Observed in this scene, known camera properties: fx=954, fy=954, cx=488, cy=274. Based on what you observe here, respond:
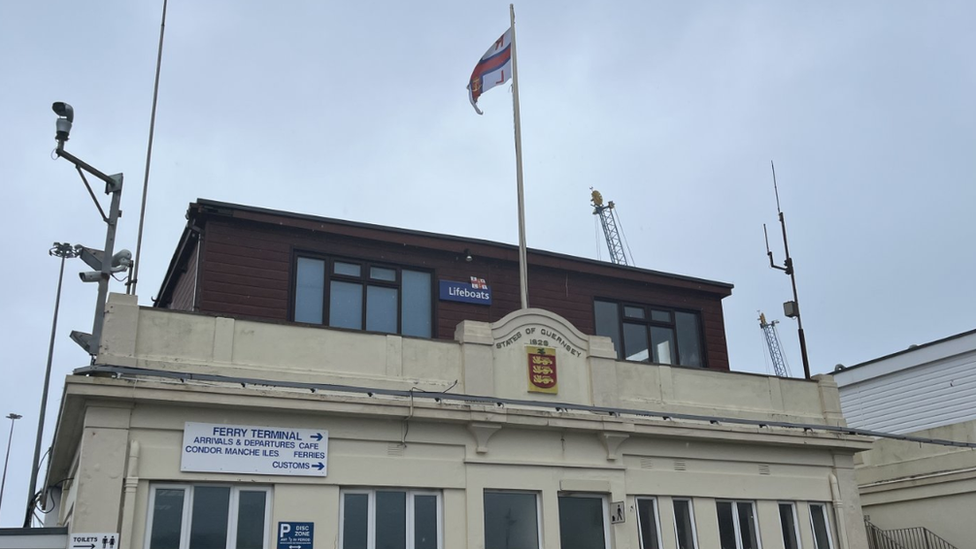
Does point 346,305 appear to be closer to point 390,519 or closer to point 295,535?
point 390,519

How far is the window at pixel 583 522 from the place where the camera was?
16031 mm

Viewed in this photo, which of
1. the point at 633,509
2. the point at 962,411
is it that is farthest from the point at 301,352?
the point at 962,411

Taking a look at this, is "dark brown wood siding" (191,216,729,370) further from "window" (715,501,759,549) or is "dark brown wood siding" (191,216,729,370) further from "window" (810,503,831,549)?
"window" (715,501,759,549)

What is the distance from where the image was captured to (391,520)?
48.2 feet

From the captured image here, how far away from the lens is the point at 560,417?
1612cm

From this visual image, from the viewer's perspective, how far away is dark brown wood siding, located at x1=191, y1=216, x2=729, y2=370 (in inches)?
664

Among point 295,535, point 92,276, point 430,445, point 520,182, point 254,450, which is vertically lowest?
point 295,535

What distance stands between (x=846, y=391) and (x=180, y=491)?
22.6 metres

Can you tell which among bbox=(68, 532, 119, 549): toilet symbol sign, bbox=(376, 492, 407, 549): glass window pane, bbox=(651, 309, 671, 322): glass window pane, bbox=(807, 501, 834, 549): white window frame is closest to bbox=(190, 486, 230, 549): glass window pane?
bbox=(68, 532, 119, 549): toilet symbol sign

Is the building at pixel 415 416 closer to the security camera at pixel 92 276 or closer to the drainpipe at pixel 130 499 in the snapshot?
the drainpipe at pixel 130 499

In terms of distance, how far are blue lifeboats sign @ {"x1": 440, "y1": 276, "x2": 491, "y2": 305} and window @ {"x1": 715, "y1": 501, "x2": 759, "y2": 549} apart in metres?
5.96

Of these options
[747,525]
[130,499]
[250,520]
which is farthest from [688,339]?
[130,499]

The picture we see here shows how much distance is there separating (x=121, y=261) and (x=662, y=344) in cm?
1167

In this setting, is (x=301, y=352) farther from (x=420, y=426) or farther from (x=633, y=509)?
(x=633, y=509)
